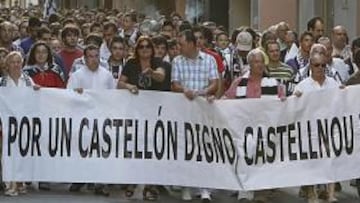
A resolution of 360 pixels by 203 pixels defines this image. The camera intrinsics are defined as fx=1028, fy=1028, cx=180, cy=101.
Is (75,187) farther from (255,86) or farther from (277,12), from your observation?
(277,12)

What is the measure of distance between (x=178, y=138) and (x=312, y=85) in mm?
1565

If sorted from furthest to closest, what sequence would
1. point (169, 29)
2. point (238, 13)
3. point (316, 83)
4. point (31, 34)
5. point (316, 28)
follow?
1. point (238, 13)
2. point (169, 29)
3. point (31, 34)
4. point (316, 28)
5. point (316, 83)

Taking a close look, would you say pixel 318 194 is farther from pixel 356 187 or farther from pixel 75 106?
pixel 75 106

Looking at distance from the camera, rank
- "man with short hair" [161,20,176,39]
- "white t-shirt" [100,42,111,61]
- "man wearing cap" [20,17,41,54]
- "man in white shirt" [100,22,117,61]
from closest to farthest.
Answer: "white t-shirt" [100,42,111,61] < "man in white shirt" [100,22,117,61] < "man wearing cap" [20,17,41,54] < "man with short hair" [161,20,176,39]

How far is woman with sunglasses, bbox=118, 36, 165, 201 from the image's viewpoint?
37.5 feet

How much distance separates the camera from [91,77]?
11891 mm

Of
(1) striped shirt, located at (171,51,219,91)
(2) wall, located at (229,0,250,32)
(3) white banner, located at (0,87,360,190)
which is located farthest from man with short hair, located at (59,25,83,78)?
(2) wall, located at (229,0,250,32)

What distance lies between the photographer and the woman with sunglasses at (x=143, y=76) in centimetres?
1142

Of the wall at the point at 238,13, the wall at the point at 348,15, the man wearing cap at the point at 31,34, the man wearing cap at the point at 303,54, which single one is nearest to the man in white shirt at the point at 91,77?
the man wearing cap at the point at 303,54

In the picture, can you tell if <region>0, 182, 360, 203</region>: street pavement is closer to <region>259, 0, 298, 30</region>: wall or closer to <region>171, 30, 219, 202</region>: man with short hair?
<region>171, 30, 219, 202</region>: man with short hair

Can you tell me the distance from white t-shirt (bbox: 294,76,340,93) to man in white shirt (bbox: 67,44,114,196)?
222 centimetres

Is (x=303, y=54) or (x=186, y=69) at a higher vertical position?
(x=303, y=54)

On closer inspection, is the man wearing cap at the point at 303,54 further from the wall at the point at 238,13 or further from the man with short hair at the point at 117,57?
the wall at the point at 238,13

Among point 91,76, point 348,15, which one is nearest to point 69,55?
point 91,76
